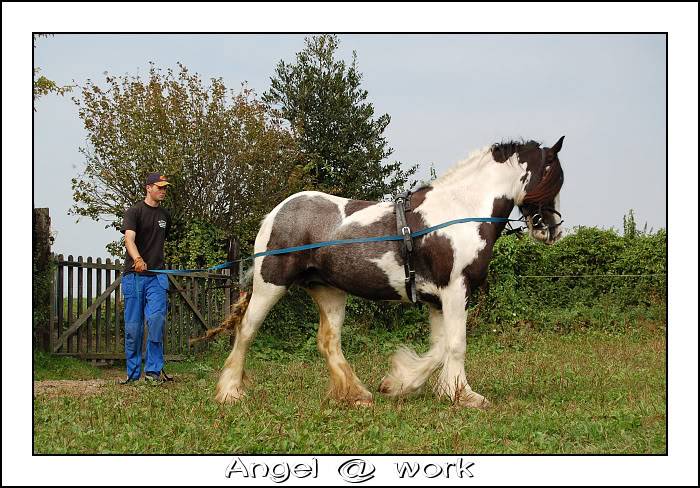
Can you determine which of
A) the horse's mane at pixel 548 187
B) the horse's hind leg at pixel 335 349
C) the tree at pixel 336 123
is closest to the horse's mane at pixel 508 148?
the horse's mane at pixel 548 187

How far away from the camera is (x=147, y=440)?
5.48 m

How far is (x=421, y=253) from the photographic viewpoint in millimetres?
6867

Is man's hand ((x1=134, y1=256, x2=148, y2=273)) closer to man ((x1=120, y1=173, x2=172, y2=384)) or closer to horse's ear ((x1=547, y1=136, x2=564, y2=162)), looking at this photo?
man ((x1=120, y1=173, x2=172, y2=384))

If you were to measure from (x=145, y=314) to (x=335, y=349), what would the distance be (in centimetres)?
243

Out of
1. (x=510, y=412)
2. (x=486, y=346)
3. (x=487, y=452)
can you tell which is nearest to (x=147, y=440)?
(x=487, y=452)

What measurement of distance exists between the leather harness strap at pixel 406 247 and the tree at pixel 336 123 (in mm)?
12216

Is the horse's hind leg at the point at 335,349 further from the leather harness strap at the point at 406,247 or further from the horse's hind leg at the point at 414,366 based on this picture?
the leather harness strap at the point at 406,247

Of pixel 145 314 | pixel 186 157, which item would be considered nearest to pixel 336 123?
pixel 186 157

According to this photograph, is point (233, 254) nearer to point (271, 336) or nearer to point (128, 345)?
point (271, 336)

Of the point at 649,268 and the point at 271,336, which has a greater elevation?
the point at 649,268

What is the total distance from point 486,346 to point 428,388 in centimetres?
479

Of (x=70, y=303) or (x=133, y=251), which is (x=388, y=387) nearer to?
(x=133, y=251)

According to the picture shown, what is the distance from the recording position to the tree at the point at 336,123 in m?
19.6

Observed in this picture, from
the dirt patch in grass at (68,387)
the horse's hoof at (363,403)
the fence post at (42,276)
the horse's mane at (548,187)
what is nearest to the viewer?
the horse's hoof at (363,403)
